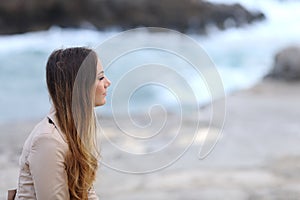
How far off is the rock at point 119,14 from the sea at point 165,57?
14.1 inches

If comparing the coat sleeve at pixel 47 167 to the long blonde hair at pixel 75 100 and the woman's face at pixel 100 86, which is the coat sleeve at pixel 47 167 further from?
the woman's face at pixel 100 86

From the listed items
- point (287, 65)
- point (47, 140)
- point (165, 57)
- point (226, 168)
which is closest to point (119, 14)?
point (165, 57)

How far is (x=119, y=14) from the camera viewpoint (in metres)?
18.1

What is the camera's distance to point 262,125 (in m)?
6.10

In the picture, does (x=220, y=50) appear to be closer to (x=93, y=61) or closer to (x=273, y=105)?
(x=273, y=105)

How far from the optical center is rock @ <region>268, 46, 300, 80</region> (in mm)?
9086

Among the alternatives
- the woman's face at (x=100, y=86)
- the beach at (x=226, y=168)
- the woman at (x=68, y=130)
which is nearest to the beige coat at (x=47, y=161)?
the woman at (x=68, y=130)

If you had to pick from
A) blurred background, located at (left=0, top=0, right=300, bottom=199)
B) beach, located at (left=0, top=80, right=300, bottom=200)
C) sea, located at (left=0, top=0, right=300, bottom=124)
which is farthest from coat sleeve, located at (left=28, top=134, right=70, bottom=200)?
sea, located at (left=0, top=0, right=300, bottom=124)

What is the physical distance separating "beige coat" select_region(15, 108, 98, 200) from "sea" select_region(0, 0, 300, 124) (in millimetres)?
2381

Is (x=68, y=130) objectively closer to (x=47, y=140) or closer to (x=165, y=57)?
(x=47, y=140)

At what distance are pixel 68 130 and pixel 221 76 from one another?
9333 millimetres

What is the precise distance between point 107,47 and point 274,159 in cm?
305

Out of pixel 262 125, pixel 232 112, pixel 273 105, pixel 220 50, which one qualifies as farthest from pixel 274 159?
pixel 220 50

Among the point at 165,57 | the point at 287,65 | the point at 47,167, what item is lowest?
the point at 47,167
